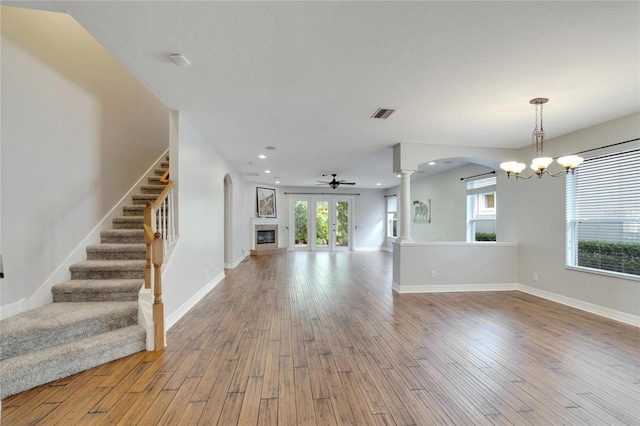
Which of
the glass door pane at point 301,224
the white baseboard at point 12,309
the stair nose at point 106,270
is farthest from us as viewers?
the glass door pane at point 301,224

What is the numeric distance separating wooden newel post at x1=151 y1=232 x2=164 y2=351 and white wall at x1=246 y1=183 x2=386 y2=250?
8.35 m

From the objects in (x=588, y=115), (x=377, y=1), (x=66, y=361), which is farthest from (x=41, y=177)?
(x=588, y=115)

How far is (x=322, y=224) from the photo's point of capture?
11.5 metres

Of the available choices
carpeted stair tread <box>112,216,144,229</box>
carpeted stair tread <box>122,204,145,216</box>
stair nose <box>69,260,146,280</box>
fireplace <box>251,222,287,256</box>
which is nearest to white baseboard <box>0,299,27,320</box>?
stair nose <box>69,260,146,280</box>

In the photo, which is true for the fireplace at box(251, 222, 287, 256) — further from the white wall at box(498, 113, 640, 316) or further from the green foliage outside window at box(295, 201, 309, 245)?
the white wall at box(498, 113, 640, 316)

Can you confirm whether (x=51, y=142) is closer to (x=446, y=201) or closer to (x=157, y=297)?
(x=157, y=297)

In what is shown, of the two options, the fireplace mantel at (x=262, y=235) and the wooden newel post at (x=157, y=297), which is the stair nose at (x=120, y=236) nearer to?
the wooden newel post at (x=157, y=297)

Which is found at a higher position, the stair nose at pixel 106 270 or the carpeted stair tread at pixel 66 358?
the stair nose at pixel 106 270

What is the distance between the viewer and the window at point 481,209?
6.09m

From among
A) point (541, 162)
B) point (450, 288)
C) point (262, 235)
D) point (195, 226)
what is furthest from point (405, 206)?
point (262, 235)

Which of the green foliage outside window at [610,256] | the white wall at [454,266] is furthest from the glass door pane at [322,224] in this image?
the green foliage outside window at [610,256]

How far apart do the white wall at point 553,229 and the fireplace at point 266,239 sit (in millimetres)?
6962

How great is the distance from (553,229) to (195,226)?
551 cm

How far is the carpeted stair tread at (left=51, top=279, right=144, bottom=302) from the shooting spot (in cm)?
297
